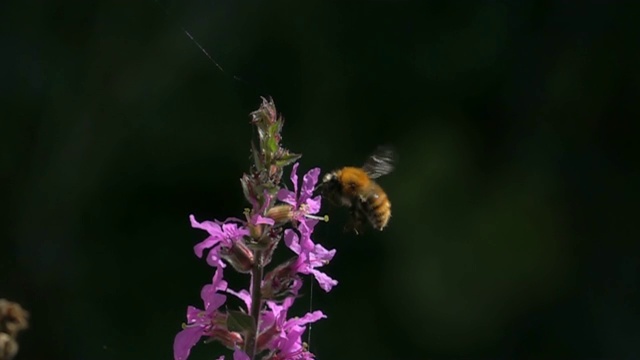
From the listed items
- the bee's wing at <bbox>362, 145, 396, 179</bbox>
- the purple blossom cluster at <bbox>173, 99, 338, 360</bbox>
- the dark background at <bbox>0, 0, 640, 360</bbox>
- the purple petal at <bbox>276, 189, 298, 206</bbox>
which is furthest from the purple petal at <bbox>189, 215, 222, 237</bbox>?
the dark background at <bbox>0, 0, 640, 360</bbox>

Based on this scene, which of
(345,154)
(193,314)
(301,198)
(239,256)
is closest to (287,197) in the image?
(301,198)

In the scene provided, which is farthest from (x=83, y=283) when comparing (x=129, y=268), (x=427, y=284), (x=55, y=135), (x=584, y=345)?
(x=584, y=345)

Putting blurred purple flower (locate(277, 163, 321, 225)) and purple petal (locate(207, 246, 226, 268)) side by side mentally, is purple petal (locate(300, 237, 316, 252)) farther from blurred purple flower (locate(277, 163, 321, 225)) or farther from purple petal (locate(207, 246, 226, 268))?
purple petal (locate(207, 246, 226, 268))

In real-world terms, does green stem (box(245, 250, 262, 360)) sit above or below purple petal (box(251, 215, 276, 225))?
below

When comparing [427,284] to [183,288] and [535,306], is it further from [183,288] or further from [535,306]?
[183,288]

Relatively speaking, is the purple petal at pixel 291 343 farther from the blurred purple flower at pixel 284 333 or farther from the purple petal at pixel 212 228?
the purple petal at pixel 212 228

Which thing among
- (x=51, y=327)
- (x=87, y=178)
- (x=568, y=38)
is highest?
(x=568, y=38)
